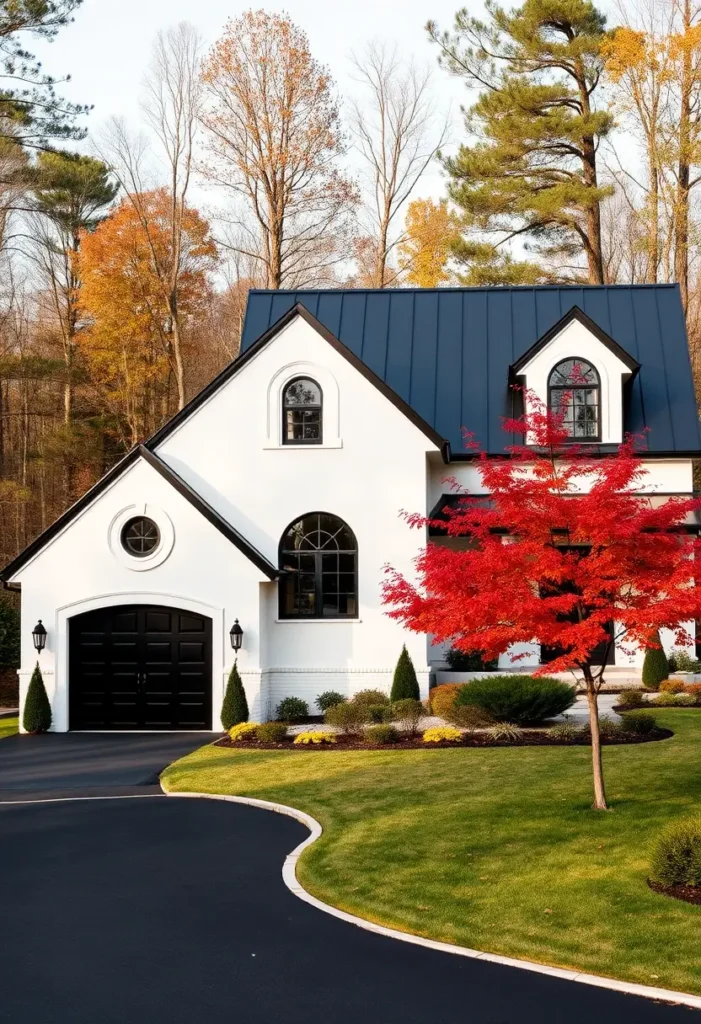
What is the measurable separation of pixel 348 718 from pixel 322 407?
7373 millimetres

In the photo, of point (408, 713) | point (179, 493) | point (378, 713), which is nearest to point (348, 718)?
point (378, 713)

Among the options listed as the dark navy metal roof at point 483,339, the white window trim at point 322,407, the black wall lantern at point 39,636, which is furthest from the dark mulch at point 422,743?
the dark navy metal roof at point 483,339

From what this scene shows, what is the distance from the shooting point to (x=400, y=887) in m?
10.8

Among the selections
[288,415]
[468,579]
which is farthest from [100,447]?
[468,579]

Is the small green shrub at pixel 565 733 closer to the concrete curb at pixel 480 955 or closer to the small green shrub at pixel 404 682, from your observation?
the small green shrub at pixel 404 682

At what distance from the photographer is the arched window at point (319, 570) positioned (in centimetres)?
2383

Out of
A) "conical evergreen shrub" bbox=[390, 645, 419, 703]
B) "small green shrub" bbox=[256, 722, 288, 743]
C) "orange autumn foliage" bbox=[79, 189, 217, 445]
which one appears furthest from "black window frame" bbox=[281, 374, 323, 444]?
→ "orange autumn foliage" bbox=[79, 189, 217, 445]

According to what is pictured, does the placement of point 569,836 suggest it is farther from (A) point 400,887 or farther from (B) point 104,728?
(B) point 104,728

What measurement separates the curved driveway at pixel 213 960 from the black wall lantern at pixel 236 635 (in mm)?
9361

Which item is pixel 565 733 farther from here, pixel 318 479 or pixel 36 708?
pixel 36 708

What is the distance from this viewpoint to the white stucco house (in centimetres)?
2291

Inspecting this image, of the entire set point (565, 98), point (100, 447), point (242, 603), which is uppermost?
point (565, 98)

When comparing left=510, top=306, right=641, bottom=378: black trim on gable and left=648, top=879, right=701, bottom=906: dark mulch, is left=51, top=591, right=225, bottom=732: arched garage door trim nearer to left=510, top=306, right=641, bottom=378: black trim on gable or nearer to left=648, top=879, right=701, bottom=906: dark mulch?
left=510, top=306, right=641, bottom=378: black trim on gable

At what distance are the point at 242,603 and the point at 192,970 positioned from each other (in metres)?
14.3
